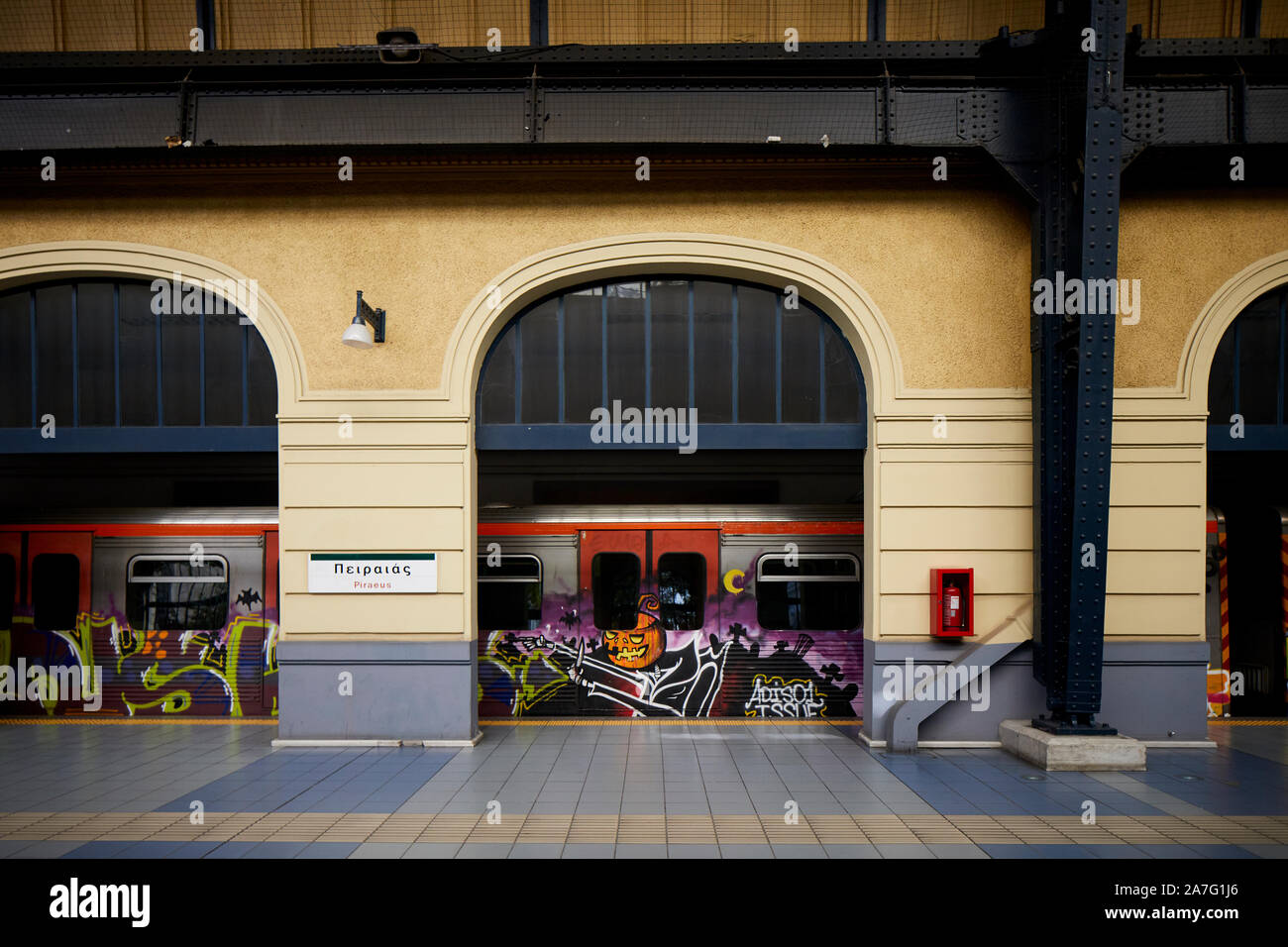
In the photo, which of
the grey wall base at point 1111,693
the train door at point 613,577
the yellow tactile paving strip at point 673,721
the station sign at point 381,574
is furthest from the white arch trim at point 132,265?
the grey wall base at point 1111,693

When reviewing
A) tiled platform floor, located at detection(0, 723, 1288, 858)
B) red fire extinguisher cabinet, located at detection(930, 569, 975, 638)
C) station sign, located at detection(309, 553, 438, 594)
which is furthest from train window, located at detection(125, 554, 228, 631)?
red fire extinguisher cabinet, located at detection(930, 569, 975, 638)

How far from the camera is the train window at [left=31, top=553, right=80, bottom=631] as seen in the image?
860 centimetres

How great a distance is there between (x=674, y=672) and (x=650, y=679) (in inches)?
12.1

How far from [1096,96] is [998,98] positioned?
0.98 m

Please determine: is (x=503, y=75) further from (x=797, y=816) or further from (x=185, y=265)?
(x=797, y=816)

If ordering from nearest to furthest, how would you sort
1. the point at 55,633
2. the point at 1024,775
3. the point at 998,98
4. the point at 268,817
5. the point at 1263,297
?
the point at 268,817 → the point at 1024,775 → the point at 998,98 → the point at 1263,297 → the point at 55,633

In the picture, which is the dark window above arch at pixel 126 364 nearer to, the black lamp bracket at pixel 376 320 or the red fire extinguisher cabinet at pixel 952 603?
the black lamp bracket at pixel 376 320

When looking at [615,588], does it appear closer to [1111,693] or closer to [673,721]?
[673,721]

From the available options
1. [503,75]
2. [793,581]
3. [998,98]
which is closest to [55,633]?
[503,75]

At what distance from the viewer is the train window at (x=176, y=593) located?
857 centimetres

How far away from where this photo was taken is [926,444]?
7.67 meters

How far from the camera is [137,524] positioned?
28.3 ft

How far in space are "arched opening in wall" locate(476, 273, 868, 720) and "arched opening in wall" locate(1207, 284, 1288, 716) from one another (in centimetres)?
430

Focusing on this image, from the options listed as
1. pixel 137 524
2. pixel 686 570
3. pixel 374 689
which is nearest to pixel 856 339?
pixel 686 570
